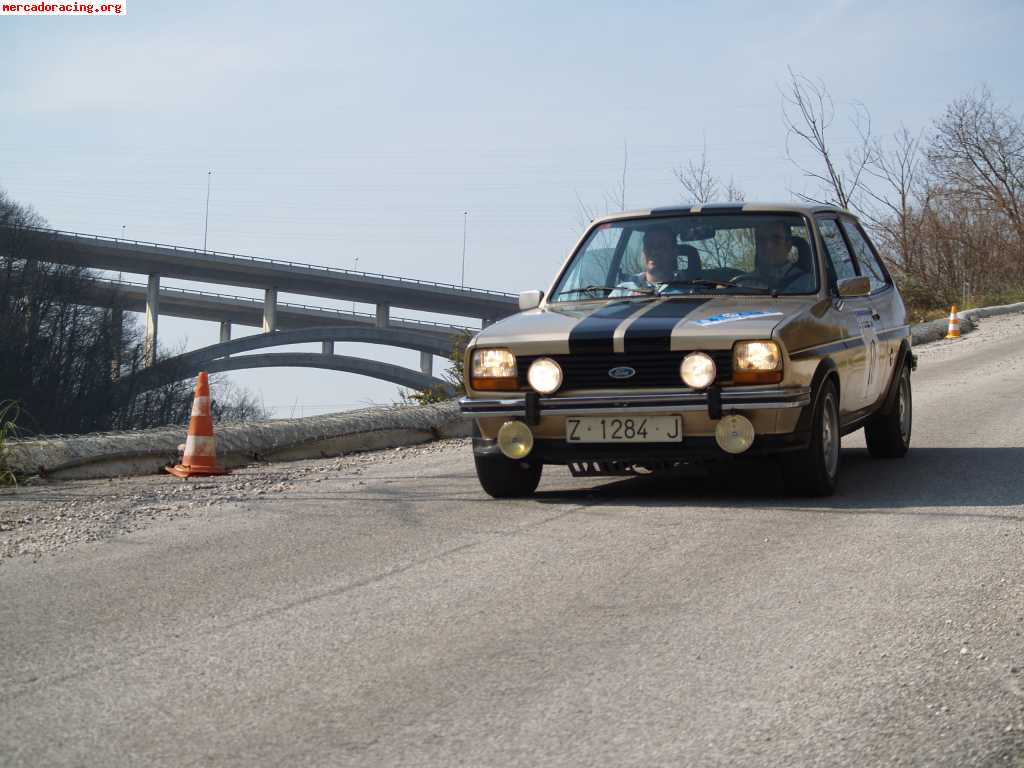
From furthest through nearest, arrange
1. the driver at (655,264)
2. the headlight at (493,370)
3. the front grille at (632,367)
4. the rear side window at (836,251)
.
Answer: the rear side window at (836,251), the driver at (655,264), the headlight at (493,370), the front grille at (632,367)

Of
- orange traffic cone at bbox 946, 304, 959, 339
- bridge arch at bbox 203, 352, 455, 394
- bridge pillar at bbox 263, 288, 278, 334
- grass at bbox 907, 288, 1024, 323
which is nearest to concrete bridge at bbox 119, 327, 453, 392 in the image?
bridge arch at bbox 203, 352, 455, 394

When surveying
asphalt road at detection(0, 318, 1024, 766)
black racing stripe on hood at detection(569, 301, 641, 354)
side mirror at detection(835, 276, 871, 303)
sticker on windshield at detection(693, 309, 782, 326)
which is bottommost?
asphalt road at detection(0, 318, 1024, 766)

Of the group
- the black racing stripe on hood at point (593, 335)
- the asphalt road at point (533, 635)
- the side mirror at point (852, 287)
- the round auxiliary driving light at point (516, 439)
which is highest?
the side mirror at point (852, 287)

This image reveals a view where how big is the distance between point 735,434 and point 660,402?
0.39 m

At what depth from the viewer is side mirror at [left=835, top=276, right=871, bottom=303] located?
7.29 metres

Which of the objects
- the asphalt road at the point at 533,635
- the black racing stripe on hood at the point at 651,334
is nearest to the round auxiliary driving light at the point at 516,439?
the asphalt road at the point at 533,635

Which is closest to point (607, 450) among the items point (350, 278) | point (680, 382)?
point (680, 382)

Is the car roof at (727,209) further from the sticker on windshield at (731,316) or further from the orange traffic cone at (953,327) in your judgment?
the orange traffic cone at (953,327)

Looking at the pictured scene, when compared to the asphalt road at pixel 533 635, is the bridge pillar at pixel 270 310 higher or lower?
higher

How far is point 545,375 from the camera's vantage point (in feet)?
21.9

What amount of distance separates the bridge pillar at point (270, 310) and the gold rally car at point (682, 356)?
3193 inches

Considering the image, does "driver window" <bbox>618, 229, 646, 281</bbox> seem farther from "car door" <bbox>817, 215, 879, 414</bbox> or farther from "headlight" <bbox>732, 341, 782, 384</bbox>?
"headlight" <bbox>732, 341, 782, 384</bbox>

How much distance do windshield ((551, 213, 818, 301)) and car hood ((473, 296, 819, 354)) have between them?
20cm

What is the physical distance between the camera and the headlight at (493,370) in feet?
22.2
